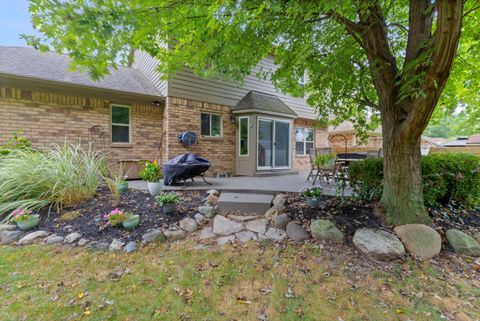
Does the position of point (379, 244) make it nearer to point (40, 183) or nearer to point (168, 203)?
point (168, 203)

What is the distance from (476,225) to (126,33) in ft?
20.3

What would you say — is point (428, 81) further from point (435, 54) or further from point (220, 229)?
point (220, 229)

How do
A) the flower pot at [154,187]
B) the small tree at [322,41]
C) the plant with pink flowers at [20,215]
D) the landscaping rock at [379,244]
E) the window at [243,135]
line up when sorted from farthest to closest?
the window at [243,135]
the flower pot at [154,187]
the plant with pink flowers at [20,215]
the landscaping rock at [379,244]
the small tree at [322,41]

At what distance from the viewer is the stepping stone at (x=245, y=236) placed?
349cm

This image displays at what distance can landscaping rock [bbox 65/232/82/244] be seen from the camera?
332 centimetres

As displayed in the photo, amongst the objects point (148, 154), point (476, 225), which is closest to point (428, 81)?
point (476, 225)

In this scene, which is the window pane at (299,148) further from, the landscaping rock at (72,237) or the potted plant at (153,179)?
the landscaping rock at (72,237)

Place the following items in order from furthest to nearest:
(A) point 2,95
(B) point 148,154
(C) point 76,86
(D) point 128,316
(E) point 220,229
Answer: (B) point 148,154 < (C) point 76,86 < (A) point 2,95 < (E) point 220,229 < (D) point 128,316

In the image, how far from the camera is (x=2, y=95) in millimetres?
5688

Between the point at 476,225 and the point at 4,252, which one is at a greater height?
the point at 476,225

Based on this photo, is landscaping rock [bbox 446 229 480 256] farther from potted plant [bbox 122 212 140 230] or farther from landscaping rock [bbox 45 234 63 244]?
landscaping rock [bbox 45 234 63 244]

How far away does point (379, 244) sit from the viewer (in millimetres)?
3031

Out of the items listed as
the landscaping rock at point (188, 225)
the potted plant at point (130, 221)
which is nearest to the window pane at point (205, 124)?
the landscaping rock at point (188, 225)

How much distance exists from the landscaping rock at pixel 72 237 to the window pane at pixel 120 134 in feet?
14.6
